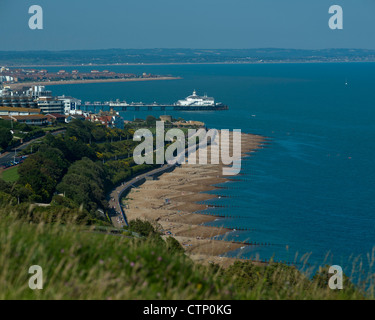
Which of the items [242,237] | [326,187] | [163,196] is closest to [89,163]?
[163,196]

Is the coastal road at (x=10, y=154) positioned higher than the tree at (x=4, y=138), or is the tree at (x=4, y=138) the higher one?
the tree at (x=4, y=138)

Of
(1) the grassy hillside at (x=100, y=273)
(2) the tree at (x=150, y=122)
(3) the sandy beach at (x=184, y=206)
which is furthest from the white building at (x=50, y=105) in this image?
(1) the grassy hillside at (x=100, y=273)

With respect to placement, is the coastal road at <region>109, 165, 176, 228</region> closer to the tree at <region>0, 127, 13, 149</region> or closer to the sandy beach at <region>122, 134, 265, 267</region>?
the sandy beach at <region>122, 134, 265, 267</region>

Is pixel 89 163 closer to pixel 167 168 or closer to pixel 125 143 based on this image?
pixel 167 168

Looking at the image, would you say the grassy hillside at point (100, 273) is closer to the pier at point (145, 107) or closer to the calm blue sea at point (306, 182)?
the calm blue sea at point (306, 182)

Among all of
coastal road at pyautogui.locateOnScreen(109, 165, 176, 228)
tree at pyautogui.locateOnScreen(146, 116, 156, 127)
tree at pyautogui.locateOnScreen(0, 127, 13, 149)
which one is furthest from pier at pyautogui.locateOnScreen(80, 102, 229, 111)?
tree at pyautogui.locateOnScreen(0, 127, 13, 149)

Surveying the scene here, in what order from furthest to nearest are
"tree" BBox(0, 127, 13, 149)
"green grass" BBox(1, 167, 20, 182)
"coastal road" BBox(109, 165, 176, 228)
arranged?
"tree" BBox(0, 127, 13, 149)
"coastal road" BBox(109, 165, 176, 228)
"green grass" BBox(1, 167, 20, 182)

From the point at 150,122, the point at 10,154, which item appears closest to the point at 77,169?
the point at 10,154
